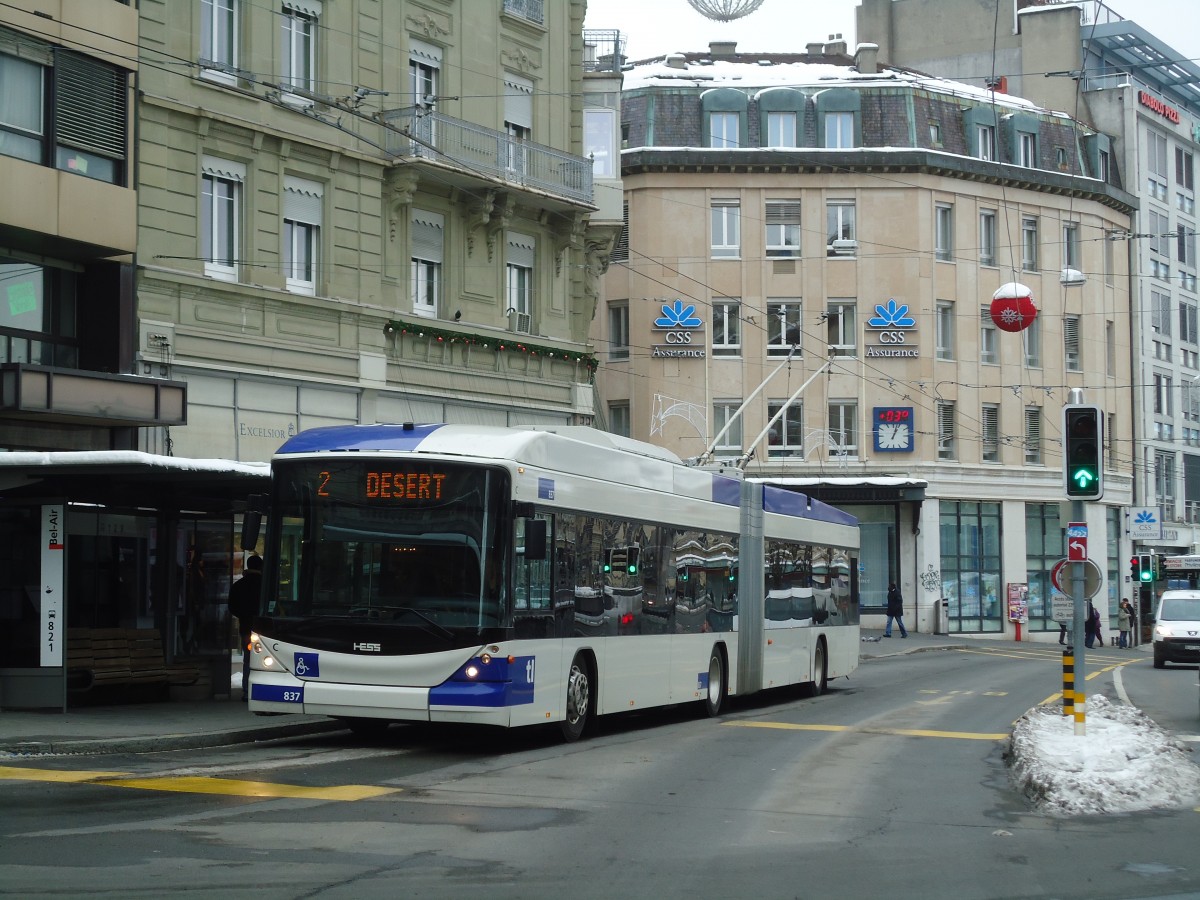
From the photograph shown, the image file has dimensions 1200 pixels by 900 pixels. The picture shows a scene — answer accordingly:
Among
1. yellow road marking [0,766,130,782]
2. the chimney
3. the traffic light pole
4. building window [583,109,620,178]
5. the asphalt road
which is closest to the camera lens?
the asphalt road

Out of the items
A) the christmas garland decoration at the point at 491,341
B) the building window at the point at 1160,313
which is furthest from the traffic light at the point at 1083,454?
the building window at the point at 1160,313

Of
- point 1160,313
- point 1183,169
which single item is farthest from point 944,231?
point 1183,169

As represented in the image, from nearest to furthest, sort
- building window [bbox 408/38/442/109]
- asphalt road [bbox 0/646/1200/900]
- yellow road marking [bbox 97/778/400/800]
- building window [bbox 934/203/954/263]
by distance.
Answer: asphalt road [bbox 0/646/1200/900]
yellow road marking [bbox 97/778/400/800]
building window [bbox 408/38/442/109]
building window [bbox 934/203/954/263]

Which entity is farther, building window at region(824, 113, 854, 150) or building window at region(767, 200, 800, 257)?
building window at region(824, 113, 854, 150)

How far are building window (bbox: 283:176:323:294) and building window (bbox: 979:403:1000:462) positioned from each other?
31811mm

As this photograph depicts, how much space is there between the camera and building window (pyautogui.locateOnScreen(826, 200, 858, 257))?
53.2 metres

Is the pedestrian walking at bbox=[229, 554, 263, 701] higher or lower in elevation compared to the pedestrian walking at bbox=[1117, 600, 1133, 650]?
higher

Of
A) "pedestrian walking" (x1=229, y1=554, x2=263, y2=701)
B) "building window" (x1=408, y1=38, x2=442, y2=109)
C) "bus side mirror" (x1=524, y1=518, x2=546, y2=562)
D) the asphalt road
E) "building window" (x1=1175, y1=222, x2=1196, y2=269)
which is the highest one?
"building window" (x1=1175, y1=222, x2=1196, y2=269)

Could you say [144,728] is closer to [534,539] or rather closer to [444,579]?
[444,579]

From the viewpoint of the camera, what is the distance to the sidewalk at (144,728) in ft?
47.9

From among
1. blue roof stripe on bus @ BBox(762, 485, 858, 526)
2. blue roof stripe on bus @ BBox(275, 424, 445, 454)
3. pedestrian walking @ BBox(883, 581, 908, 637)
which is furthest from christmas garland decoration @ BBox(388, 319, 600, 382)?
pedestrian walking @ BBox(883, 581, 908, 637)

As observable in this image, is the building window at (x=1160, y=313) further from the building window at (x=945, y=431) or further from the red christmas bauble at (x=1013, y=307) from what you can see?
the red christmas bauble at (x=1013, y=307)

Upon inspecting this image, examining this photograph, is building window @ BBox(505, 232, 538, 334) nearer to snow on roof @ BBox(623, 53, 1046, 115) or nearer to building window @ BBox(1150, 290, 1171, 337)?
snow on roof @ BBox(623, 53, 1046, 115)

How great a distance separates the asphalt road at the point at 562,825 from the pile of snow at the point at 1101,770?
0.75 feet
